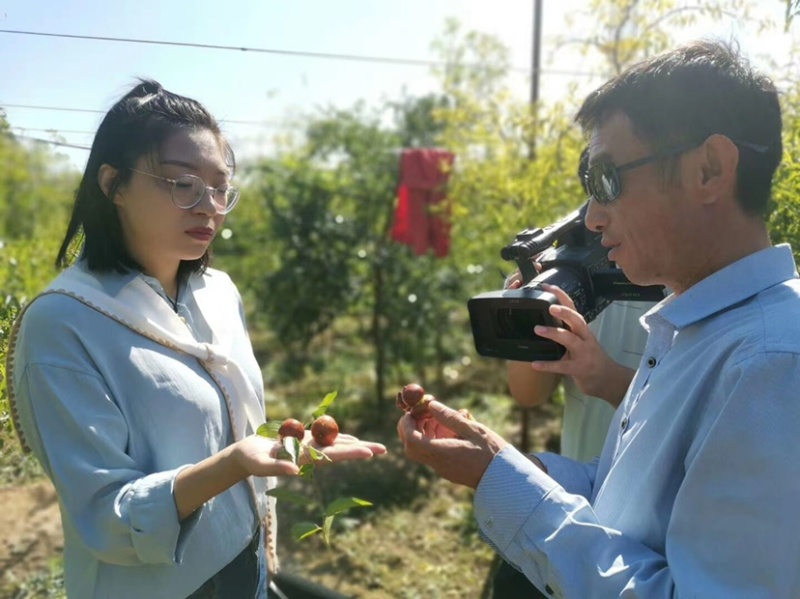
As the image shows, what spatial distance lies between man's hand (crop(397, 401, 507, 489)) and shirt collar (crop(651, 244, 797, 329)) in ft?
1.38

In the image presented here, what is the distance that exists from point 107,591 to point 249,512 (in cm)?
35

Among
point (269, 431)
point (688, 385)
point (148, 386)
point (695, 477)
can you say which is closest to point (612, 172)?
point (688, 385)

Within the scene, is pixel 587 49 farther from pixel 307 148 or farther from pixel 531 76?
pixel 307 148

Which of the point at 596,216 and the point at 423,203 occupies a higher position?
the point at 596,216

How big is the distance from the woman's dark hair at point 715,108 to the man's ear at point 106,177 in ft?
3.66

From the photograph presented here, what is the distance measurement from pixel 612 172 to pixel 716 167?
6.6 inches

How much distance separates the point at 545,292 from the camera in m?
1.60

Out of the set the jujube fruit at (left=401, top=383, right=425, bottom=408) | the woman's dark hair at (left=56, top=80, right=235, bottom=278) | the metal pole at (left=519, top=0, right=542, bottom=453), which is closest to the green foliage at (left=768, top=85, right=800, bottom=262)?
the jujube fruit at (left=401, top=383, right=425, bottom=408)

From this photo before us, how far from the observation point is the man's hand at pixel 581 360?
1.61 m

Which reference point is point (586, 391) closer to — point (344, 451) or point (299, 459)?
point (344, 451)

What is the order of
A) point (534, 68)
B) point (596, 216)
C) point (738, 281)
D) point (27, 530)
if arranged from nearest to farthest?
point (738, 281) < point (596, 216) < point (27, 530) < point (534, 68)

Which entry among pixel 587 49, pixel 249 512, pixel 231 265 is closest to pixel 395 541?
pixel 249 512

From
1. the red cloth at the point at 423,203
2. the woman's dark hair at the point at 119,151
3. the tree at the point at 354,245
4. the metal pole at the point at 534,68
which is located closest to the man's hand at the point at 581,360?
the woman's dark hair at the point at 119,151

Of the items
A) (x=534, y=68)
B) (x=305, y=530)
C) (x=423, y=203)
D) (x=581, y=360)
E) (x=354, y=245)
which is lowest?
(x=305, y=530)
